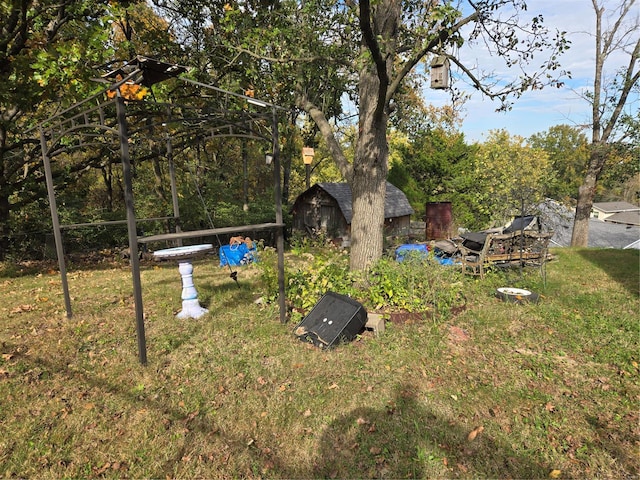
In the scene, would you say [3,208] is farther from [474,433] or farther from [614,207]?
[614,207]

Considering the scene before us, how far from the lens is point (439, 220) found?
2197 centimetres

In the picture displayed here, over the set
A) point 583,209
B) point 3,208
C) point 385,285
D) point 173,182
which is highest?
point 173,182

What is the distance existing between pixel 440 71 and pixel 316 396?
16.4 ft

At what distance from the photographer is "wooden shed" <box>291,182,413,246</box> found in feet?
58.6

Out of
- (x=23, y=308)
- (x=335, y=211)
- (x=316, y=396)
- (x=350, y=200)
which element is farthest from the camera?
(x=350, y=200)

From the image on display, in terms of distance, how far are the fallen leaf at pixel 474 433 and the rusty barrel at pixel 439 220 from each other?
19.7 metres

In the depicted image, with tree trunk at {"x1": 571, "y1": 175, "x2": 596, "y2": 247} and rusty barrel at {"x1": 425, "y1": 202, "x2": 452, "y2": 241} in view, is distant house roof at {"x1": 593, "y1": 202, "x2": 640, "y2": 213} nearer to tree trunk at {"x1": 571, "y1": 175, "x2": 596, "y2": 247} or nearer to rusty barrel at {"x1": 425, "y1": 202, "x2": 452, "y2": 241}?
rusty barrel at {"x1": 425, "y1": 202, "x2": 452, "y2": 241}

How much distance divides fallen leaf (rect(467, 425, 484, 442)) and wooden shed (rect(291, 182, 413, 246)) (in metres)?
14.3

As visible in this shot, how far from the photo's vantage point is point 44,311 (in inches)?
236

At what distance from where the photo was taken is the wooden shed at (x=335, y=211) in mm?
17859

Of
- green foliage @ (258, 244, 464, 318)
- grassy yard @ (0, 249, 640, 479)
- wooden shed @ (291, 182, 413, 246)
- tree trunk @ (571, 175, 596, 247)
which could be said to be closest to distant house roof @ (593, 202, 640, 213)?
tree trunk @ (571, 175, 596, 247)

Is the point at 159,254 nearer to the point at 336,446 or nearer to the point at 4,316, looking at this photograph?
the point at 4,316

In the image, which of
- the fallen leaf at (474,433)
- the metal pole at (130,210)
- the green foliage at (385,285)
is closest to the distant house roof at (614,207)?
the green foliage at (385,285)

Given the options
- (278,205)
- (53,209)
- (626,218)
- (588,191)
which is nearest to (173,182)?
(53,209)
